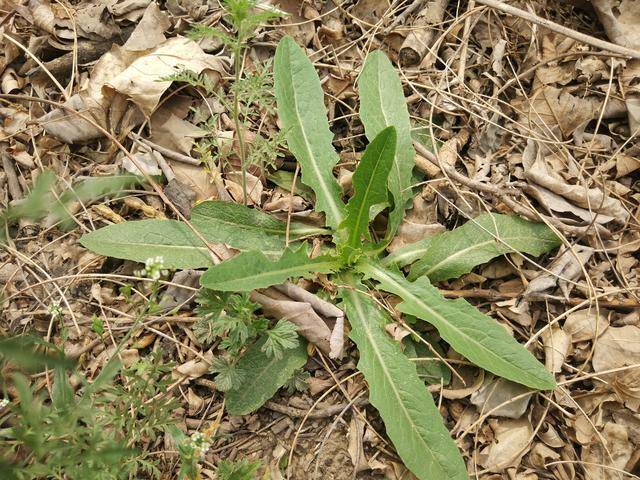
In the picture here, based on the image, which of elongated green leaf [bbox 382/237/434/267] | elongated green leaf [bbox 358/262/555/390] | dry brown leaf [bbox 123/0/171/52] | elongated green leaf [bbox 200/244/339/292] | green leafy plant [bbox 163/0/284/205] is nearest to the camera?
green leafy plant [bbox 163/0/284/205]

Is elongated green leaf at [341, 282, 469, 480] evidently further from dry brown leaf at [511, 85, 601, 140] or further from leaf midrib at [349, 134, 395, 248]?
dry brown leaf at [511, 85, 601, 140]

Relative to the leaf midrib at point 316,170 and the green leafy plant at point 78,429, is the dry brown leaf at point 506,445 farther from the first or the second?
the green leafy plant at point 78,429

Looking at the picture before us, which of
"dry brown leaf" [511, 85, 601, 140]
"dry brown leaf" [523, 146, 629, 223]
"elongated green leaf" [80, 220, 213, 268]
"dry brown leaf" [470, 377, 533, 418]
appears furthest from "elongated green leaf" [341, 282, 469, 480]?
"dry brown leaf" [511, 85, 601, 140]

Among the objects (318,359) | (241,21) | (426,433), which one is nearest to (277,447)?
(318,359)

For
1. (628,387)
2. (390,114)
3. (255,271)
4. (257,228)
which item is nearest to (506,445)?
(628,387)

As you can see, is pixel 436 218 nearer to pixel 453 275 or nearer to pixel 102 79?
pixel 453 275
